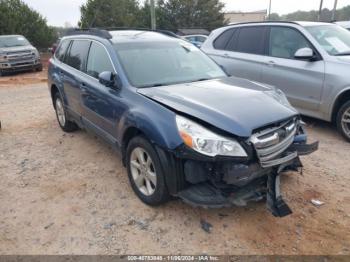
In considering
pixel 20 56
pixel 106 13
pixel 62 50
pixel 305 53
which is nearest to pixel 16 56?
pixel 20 56

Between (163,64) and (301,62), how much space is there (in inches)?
105

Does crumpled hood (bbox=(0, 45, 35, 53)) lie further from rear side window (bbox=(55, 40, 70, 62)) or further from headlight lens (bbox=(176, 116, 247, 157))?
headlight lens (bbox=(176, 116, 247, 157))

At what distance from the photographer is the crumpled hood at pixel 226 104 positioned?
2781mm

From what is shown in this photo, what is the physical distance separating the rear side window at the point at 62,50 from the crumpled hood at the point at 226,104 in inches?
106

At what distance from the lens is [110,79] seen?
3547 millimetres

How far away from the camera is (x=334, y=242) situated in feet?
9.23

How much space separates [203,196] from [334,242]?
4.02 feet

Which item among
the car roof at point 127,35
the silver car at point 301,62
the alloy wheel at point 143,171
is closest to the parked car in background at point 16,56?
the car roof at point 127,35

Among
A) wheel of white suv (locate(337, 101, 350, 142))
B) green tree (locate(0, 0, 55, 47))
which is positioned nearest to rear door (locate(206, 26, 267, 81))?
wheel of white suv (locate(337, 101, 350, 142))

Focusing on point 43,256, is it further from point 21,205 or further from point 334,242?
point 334,242

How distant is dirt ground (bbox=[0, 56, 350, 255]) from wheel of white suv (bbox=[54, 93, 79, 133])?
0.93m

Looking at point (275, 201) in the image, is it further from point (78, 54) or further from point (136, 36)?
point (78, 54)

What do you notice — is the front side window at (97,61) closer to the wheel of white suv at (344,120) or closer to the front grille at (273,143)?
the front grille at (273,143)

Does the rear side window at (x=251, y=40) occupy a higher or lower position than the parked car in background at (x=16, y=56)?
higher
